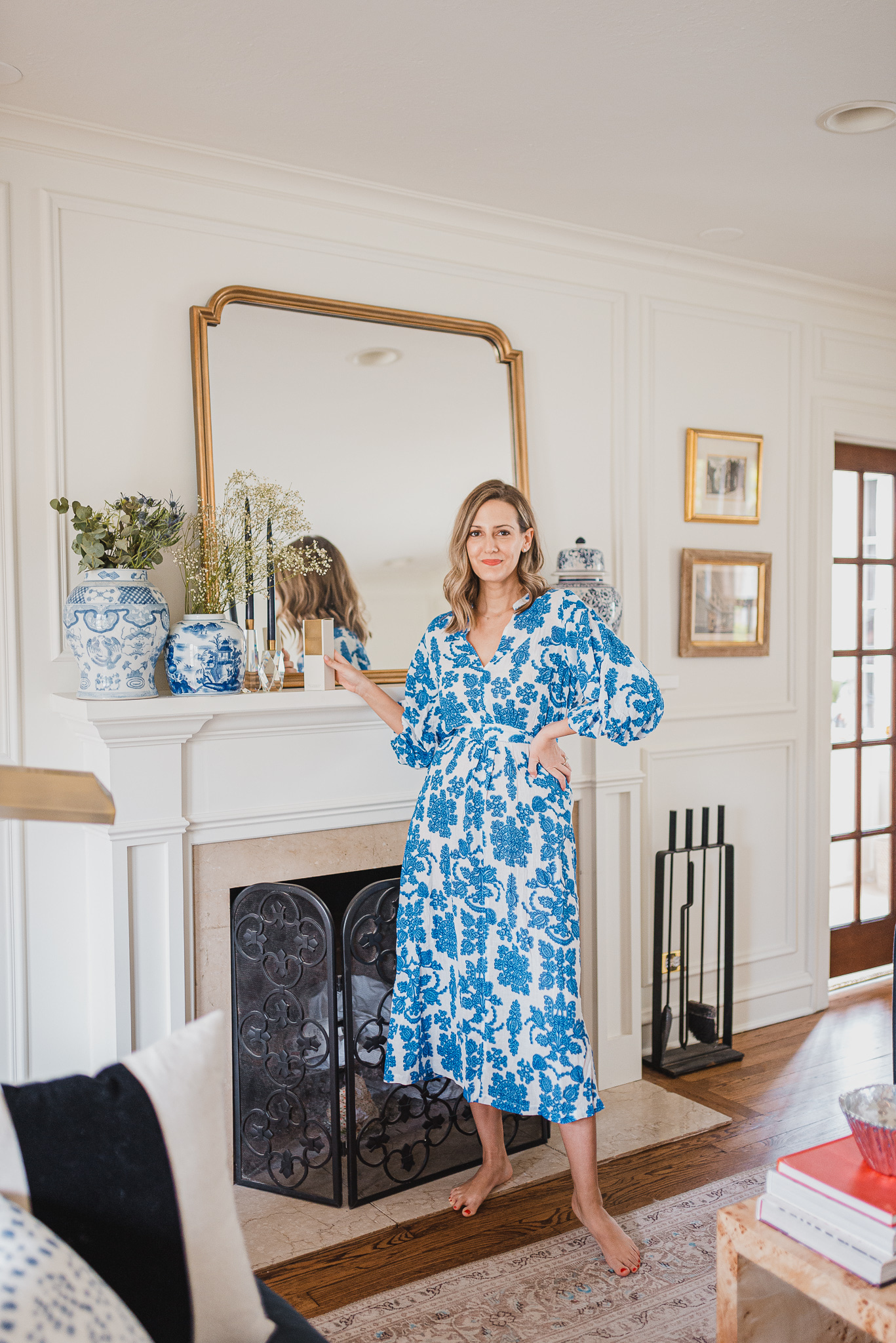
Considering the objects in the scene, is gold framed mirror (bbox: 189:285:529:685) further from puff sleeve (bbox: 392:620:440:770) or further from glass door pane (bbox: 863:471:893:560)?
glass door pane (bbox: 863:471:893:560)

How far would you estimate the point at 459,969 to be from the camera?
240 cm

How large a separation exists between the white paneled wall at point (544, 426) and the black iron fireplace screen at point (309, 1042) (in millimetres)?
227

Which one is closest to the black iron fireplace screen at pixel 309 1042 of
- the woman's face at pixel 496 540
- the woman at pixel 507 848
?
the woman at pixel 507 848

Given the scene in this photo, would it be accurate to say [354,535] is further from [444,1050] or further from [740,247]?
[740,247]

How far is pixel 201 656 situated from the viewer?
2414mm

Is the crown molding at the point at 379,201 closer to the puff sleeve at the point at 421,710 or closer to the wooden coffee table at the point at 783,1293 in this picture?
the puff sleeve at the point at 421,710

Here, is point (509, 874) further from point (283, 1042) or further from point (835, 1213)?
point (835, 1213)

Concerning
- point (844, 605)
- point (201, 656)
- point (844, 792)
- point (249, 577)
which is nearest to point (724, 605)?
point (844, 605)

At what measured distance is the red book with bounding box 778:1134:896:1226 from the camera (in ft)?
4.91

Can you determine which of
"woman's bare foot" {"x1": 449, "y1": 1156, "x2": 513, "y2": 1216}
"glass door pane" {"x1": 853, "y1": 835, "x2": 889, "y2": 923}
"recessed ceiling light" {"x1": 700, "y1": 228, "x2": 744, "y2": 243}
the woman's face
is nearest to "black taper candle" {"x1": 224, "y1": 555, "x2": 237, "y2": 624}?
the woman's face

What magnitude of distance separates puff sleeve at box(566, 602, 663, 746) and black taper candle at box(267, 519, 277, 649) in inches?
31.0

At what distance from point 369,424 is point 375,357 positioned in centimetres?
19

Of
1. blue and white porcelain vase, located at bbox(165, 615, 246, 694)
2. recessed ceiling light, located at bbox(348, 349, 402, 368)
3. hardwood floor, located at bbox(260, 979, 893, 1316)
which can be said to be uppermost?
recessed ceiling light, located at bbox(348, 349, 402, 368)

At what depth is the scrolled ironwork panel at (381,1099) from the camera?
2.54m
